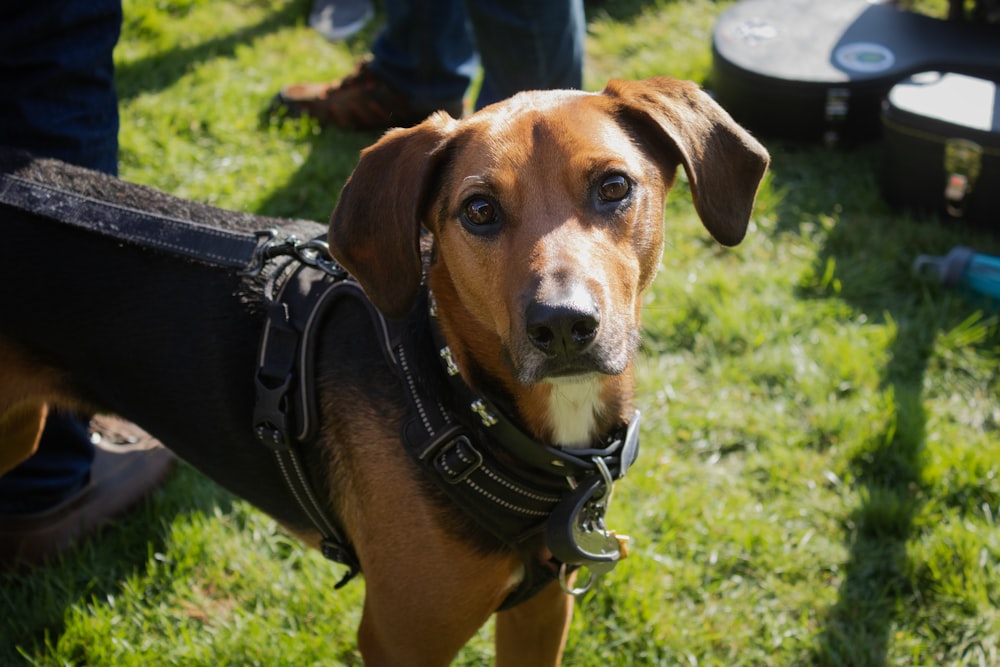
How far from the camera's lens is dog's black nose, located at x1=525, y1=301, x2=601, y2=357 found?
7.38 feet

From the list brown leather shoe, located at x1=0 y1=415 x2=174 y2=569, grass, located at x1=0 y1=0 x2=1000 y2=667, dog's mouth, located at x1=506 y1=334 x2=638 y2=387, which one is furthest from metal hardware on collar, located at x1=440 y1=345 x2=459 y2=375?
brown leather shoe, located at x1=0 y1=415 x2=174 y2=569

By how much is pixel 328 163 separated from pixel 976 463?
11.7ft

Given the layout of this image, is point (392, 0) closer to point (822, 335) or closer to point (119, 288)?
point (822, 335)

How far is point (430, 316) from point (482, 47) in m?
2.53

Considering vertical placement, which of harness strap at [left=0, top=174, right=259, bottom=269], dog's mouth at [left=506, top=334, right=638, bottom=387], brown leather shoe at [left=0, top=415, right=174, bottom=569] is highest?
harness strap at [left=0, top=174, right=259, bottom=269]

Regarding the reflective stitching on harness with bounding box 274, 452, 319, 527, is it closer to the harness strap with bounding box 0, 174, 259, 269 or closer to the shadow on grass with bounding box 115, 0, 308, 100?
the harness strap with bounding box 0, 174, 259, 269

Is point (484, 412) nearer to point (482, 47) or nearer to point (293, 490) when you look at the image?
point (293, 490)

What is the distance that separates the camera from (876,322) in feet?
15.6

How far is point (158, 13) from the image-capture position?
6.91 metres

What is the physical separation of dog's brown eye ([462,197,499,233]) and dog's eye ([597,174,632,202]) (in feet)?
0.88

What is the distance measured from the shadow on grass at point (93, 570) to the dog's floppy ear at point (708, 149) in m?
2.24

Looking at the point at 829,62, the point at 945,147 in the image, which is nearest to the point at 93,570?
the point at 945,147

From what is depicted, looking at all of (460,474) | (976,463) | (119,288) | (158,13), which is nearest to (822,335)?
(976,463)

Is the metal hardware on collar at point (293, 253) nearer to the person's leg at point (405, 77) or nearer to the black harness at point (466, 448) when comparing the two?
the black harness at point (466, 448)
